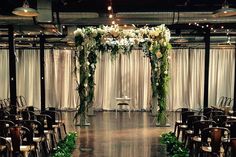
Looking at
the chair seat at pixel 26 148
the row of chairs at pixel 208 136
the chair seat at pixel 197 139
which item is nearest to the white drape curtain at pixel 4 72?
the row of chairs at pixel 208 136

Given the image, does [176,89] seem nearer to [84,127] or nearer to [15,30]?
[84,127]

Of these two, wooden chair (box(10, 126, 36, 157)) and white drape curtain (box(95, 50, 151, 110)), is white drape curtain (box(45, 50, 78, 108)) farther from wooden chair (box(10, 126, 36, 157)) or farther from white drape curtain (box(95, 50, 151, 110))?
wooden chair (box(10, 126, 36, 157))

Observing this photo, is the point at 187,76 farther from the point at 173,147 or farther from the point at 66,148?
the point at 66,148

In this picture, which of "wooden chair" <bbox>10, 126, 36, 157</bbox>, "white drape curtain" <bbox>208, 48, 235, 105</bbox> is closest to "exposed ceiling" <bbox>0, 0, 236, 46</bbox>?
"wooden chair" <bbox>10, 126, 36, 157</bbox>

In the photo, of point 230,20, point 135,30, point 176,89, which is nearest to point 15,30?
point 135,30

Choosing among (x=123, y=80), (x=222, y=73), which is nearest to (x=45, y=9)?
(x=123, y=80)

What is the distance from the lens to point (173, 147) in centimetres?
768

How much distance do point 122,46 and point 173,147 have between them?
12.0ft

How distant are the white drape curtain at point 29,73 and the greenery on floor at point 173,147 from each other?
28.6 ft

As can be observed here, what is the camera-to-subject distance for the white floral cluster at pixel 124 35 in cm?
993

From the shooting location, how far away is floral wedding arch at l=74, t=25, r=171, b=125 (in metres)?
9.98

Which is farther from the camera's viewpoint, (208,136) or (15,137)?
(208,136)

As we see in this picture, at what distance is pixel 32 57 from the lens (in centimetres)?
1617

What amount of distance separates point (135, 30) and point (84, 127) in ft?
11.5
